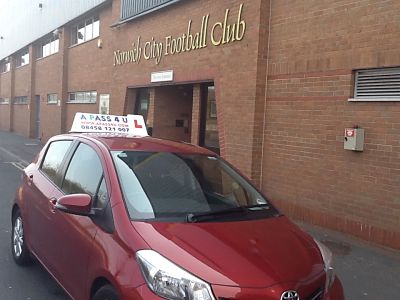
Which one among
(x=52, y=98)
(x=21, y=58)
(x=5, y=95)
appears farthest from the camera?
(x=5, y=95)

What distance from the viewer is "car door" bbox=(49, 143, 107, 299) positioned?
350cm

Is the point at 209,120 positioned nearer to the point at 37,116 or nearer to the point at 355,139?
the point at 355,139

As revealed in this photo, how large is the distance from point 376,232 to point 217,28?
18.0 feet

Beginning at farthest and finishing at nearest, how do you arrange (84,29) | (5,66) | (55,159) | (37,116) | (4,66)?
1. (4,66)
2. (5,66)
3. (37,116)
4. (84,29)
5. (55,159)

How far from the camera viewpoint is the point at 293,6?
8.13 meters

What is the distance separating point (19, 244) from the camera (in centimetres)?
532

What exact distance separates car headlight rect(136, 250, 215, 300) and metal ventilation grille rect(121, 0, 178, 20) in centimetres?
966

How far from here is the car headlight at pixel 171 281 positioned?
2.68 meters

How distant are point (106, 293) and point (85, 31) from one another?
18606 mm

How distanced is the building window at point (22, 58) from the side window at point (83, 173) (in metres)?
29.0

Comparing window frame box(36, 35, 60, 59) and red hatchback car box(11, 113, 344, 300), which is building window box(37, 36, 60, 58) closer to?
window frame box(36, 35, 60, 59)

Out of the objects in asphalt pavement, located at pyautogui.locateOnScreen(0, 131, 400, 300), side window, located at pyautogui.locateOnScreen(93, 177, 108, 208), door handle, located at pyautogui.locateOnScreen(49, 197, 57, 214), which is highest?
side window, located at pyautogui.locateOnScreen(93, 177, 108, 208)

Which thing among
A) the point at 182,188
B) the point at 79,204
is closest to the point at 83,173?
the point at 79,204

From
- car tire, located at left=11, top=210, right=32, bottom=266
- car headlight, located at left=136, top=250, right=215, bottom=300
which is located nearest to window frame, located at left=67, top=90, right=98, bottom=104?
car tire, located at left=11, top=210, right=32, bottom=266
